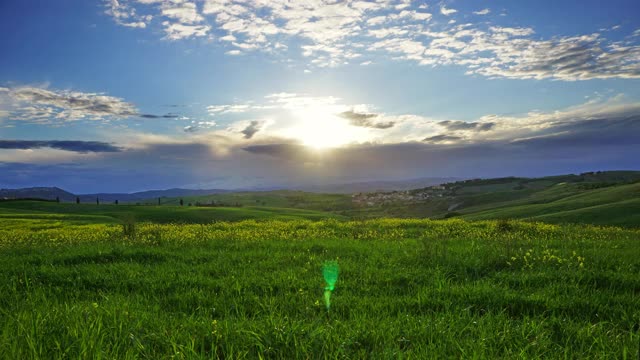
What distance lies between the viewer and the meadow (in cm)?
492

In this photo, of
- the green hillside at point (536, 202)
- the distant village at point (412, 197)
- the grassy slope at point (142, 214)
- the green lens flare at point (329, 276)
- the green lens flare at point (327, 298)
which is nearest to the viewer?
the green lens flare at point (327, 298)

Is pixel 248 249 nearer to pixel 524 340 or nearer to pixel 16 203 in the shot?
pixel 524 340

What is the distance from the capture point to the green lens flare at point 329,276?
768 cm

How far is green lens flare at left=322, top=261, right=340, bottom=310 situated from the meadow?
151 mm

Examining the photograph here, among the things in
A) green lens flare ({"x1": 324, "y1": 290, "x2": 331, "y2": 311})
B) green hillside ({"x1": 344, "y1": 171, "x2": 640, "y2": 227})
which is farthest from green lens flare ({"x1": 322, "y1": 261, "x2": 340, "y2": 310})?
green hillside ({"x1": 344, "y1": 171, "x2": 640, "y2": 227})

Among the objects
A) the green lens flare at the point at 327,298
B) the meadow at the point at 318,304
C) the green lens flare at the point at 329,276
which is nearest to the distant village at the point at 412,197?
the meadow at the point at 318,304

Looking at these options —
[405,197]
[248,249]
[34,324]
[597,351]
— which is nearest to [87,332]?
[34,324]

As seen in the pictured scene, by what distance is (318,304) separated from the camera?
6945 mm

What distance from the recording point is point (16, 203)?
81062mm

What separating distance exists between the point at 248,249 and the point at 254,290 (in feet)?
19.5

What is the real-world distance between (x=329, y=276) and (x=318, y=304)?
8.87 ft

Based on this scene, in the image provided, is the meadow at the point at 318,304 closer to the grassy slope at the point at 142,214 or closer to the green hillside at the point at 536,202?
the green hillside at the point at 536,202

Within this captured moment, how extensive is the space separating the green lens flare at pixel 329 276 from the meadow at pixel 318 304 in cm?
15

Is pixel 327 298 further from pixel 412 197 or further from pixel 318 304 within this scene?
pixel 412 197
